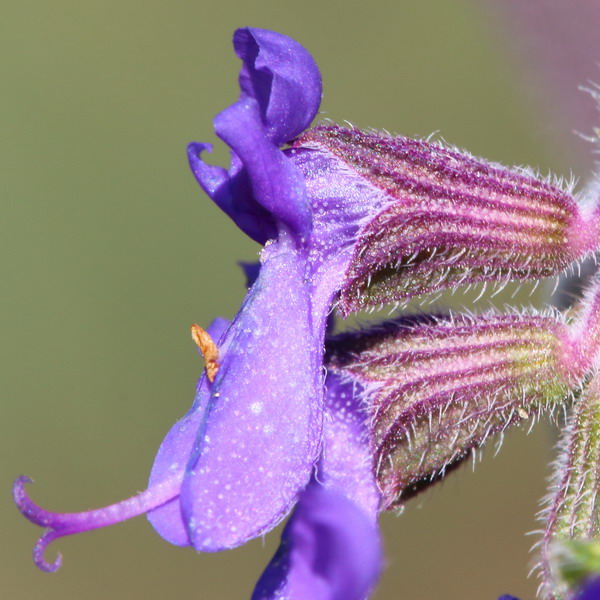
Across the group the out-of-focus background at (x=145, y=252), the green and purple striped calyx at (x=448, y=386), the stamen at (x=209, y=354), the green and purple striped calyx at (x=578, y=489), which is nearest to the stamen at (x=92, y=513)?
the stamen at (x=209, y=354)

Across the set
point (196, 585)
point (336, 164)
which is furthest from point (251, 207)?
point (196, 585)

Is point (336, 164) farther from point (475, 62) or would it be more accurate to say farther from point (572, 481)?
point (475, 62)

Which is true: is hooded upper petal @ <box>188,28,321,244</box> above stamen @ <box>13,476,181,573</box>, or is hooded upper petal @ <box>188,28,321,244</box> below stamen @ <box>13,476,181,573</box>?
above

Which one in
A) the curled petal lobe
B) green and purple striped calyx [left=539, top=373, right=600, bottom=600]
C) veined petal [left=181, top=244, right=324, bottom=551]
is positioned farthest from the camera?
green and purple striped calyx [left=539, top=373, right=600, bottom=600]

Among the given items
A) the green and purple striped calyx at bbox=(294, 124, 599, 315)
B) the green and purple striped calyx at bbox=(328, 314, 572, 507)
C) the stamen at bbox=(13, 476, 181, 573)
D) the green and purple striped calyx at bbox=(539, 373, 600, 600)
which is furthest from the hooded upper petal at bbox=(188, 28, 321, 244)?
the green and purple striped calyx at bbox=(539, 373, 600, 600)

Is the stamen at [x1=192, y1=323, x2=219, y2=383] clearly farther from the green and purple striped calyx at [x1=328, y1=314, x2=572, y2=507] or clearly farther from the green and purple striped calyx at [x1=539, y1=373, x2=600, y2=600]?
the green and purple striped calyx at [x1=539, y1=373, x2=600, y2=600]

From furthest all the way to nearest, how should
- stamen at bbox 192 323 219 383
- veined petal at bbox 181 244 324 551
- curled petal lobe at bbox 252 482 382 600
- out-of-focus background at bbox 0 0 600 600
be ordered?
out-of-focus background at bbox 0 0 600 600
stamen at bbox 192 323 219 383
veined petal at bbox 181 244 324 551
curled petal lobe at bbox 252 482 382 600

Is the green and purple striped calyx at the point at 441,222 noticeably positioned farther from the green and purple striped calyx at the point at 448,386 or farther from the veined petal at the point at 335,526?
the veined petal at the point at 335,526
